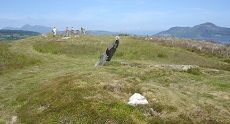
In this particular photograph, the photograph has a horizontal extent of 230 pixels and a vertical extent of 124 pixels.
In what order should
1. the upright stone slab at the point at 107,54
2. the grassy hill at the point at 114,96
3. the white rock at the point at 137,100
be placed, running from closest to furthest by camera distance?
the grassy hill at the point at 114,96 < the white rock at the point at 137,100 < the upright stone slab at the point at 107,54

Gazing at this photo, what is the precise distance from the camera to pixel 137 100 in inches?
1148

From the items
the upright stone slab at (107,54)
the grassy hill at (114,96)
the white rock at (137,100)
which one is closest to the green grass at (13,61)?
the grassy hill at (114,96)

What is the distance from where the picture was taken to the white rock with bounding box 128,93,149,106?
28.8 m

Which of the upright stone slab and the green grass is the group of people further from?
the upright stone slab

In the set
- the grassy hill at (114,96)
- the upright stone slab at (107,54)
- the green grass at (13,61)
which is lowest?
the green grass at (13,61)

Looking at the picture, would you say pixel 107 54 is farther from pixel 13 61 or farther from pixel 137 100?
pixel 137 100

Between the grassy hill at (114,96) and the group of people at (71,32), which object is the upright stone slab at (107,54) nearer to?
the grassy hill at (114,96)

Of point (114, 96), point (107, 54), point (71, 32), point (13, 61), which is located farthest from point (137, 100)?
point (71, 32)

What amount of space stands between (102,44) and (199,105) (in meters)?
49.5

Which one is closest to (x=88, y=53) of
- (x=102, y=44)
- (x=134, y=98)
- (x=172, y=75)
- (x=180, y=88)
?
(x=102, y=44)

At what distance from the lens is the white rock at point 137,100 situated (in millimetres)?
28805

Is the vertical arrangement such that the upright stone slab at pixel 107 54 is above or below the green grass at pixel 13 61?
above

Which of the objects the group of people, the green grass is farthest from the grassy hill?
the group of people

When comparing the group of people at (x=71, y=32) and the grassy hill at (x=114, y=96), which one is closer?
the grassy hill at (x=114, y=96)
